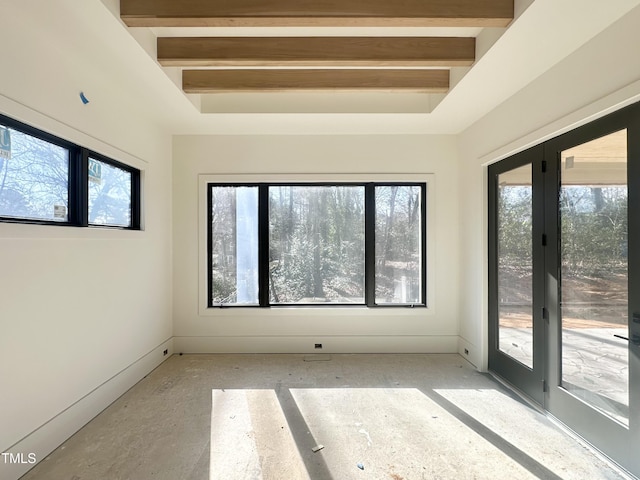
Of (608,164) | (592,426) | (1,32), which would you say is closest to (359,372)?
(592,426)

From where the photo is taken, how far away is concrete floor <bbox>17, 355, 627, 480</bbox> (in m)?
1.83

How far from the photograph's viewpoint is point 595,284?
79.2 inches

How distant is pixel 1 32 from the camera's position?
5.51 feet

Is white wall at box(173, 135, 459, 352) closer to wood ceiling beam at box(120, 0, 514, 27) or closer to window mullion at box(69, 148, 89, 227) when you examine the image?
window mullion at box(69, 148, 89, 227)

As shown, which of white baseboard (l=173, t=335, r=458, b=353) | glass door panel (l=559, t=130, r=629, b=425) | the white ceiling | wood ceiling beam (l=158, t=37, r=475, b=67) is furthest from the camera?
white baseboard (l=173, t=335, r=458, b=353)

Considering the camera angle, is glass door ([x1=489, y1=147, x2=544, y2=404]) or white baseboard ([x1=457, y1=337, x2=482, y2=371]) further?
white baseboard ([x1=457, y1=337, x2=482, y2=371])

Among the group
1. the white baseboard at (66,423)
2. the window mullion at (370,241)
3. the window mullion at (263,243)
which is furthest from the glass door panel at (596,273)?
the white baseboard at (66,423)

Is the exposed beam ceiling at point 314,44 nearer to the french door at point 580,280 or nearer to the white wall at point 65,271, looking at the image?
the white wall at point 65,271

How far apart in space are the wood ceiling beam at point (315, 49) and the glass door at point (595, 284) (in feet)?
3.75

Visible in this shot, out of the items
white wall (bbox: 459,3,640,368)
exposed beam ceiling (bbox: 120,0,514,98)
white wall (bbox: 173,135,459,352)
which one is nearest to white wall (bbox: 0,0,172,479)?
exposed beam ceiling (bbox: 120,0,514,98)

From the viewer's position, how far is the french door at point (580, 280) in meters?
1.78

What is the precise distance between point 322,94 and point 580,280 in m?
2.81

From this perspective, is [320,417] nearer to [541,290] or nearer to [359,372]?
[359,372]

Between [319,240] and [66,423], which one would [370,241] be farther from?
[66,423]
